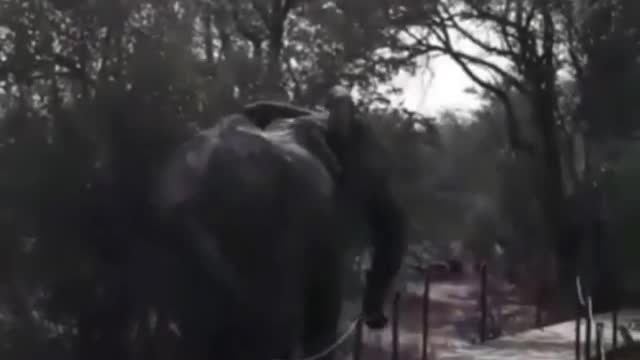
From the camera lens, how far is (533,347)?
14.8 metres

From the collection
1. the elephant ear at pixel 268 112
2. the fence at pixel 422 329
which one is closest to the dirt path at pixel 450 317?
the fence at pixel 422 329

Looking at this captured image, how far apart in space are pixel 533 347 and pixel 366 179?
1006 cm

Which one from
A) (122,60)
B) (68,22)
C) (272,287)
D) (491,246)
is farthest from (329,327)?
(491,246)

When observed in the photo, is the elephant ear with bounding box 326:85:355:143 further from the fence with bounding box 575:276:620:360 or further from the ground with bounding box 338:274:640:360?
the ground with bounding box 338:274:640:360

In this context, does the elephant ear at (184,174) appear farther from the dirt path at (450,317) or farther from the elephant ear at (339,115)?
the dirt path at (450,317)

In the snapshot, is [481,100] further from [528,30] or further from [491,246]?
[528,30]

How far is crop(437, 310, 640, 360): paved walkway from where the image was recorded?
44.6ft

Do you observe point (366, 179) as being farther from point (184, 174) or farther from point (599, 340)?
point (599, 340)

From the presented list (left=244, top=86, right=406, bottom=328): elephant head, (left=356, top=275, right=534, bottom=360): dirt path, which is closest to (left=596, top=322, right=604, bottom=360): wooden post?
(left=356, top=275, right=534, bottom=360): dirt path

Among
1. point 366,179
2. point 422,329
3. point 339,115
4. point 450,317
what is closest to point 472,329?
point 450,317

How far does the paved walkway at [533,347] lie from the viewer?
13.6m

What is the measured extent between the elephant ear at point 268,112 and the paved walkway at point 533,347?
825 cm

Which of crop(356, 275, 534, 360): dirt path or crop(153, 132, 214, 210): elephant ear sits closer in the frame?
crop(153, 132, 214, 210): elephant ear

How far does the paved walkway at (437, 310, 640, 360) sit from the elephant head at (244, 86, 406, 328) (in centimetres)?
776
